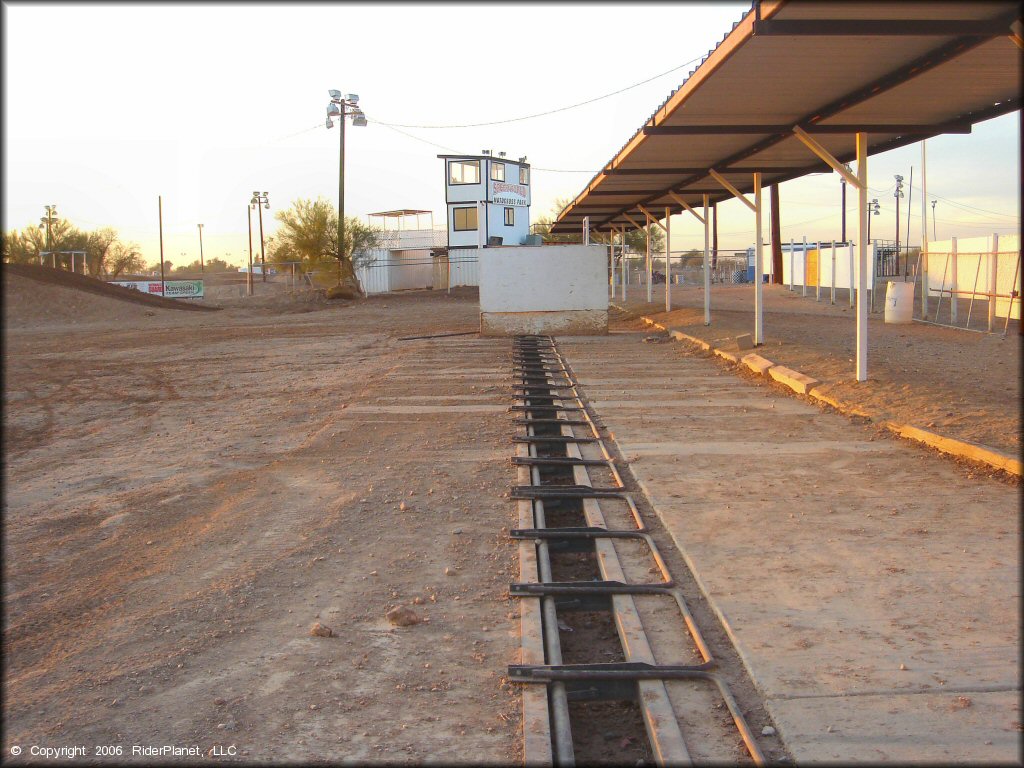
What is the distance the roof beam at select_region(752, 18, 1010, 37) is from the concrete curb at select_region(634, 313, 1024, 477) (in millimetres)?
3249

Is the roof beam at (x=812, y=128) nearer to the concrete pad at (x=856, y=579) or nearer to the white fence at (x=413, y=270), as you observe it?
the concrete pad at (x=856, y=579)

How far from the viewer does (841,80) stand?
32.4ft

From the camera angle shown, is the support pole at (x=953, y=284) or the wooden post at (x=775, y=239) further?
the wooden post at (x=775, y=239)

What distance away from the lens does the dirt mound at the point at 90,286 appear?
3950cm

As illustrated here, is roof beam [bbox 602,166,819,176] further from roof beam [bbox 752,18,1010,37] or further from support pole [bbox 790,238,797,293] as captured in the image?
support pole [bbox 790,238,797,293]

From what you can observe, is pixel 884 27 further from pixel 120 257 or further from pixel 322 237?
pixel 120 257

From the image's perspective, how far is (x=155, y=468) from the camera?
8820 mm

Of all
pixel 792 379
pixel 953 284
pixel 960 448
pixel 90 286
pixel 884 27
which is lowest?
pixel 960 448

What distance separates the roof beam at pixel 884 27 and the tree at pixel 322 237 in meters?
43.6

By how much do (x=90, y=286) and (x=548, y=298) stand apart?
26.6 metres

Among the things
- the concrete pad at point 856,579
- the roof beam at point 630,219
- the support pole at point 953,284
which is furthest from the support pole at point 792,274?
the concrete pad at point 856,579

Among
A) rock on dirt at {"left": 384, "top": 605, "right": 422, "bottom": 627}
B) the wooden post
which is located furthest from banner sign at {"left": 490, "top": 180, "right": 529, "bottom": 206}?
rock on dirt at {"left": 384, "top": 605, "right": 422, "bottom": 627}

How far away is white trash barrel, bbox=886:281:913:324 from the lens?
74.5 ft

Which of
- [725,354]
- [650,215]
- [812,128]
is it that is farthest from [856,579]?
[650,215]
